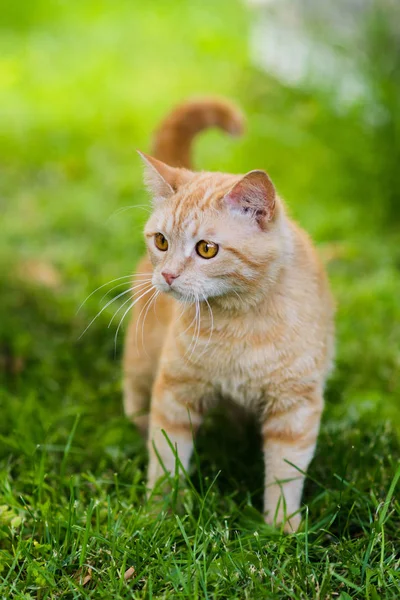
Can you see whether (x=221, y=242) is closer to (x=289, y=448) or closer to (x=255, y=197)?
(x=255, y=197)

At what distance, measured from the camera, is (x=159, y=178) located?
2209mm

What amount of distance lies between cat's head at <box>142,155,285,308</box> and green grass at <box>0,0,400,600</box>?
0.61m

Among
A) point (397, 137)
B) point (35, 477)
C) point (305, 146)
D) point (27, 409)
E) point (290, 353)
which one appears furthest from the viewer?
point (305, 146)

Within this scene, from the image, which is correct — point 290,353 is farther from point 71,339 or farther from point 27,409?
point 71,339

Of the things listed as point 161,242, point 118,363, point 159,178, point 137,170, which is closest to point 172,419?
point 161,242

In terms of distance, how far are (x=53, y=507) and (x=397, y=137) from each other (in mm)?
3106

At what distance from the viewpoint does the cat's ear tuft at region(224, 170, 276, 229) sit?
76.8 inches

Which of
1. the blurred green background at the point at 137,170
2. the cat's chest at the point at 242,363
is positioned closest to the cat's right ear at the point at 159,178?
the cat's chest at the point at 242,363

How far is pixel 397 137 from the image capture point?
441cm

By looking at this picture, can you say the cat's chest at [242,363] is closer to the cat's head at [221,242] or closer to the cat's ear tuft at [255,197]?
the cat's head at [221,242]

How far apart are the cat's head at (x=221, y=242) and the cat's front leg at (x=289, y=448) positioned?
389mm

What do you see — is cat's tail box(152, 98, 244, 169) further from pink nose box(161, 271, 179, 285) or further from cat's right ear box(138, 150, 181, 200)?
pink nose box(161, 271, 179, 285)

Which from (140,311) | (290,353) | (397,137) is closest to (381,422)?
(290,353)

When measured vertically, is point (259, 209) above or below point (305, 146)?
below
